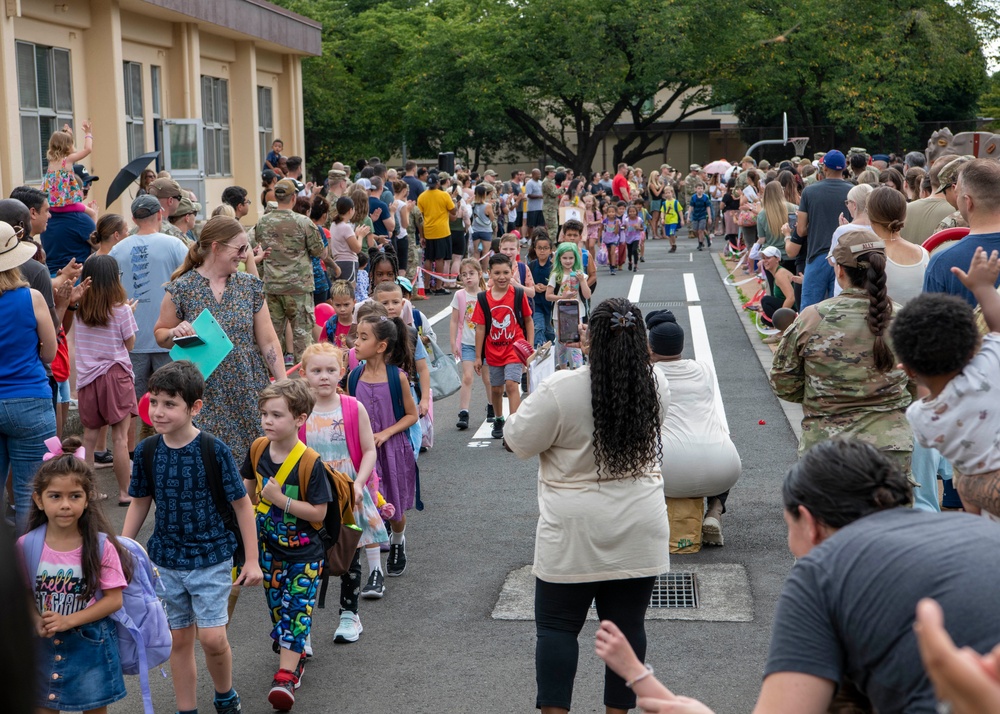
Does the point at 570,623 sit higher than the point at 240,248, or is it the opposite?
the point at 240,248

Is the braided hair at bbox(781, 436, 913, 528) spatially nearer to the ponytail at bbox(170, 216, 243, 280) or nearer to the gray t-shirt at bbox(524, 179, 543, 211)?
the ponytail at bbox(170, 216, 243, 280)

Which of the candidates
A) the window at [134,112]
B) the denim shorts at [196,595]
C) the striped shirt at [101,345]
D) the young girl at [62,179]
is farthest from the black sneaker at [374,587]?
the window at [134,112]

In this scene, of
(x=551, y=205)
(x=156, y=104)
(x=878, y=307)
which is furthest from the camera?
(x=551, y=205)

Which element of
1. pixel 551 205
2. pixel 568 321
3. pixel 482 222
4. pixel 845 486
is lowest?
pixel 568 321

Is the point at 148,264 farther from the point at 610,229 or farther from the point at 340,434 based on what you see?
Answer: the point at 610,229

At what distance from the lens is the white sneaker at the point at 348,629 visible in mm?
5941

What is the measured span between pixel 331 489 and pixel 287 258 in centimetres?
683

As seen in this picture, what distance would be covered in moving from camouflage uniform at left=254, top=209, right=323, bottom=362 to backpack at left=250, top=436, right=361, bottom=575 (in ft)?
21.7

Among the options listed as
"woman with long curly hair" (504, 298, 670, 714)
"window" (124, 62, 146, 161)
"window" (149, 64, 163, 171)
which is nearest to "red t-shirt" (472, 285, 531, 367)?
"woman with long curly hair" (504, 298, 670, 714)

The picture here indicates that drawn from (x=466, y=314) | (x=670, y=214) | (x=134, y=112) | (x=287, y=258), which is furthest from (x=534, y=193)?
(x=466, y=314)

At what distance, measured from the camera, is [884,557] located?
7.47ft

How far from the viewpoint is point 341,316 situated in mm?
8461

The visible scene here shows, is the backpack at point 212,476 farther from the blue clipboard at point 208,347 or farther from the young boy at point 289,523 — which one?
the blue clipboard at point 208,347

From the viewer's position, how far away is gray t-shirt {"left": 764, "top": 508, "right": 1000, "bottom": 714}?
7.10ft
